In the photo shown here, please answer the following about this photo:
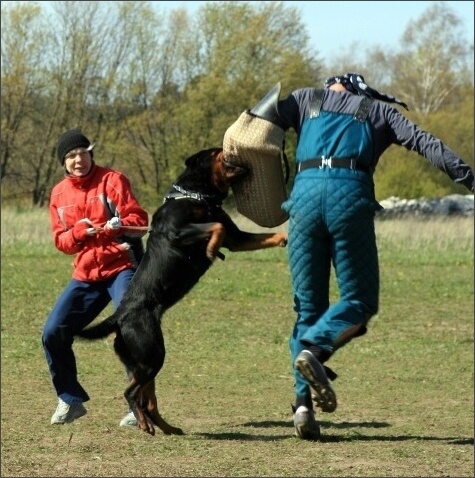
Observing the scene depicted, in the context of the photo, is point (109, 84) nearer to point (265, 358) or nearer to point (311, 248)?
point (265, 358)

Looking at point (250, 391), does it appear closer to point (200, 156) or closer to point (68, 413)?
point (68, 413)

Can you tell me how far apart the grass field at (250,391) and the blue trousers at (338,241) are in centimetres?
76

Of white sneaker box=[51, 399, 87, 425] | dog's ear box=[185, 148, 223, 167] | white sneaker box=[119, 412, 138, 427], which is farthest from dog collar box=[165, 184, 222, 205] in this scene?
white sneaker box=[51, 399, 87, 425]

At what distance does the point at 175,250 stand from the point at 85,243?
120 centimetres

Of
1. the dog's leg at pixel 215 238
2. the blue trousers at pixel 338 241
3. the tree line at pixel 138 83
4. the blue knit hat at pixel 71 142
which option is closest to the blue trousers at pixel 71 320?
the blue knit hat at pixel 71 142

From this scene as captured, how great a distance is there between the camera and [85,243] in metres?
7.10

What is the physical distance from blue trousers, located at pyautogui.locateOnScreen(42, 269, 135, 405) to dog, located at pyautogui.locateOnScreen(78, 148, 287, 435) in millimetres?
686

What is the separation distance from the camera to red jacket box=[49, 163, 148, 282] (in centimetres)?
698

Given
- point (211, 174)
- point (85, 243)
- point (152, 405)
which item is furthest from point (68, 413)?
point (211, 174)

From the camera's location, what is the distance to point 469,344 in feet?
39.5

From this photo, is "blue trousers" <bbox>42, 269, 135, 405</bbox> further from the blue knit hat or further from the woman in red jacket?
the blue knit hat

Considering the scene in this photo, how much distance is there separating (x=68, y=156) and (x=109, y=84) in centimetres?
2758

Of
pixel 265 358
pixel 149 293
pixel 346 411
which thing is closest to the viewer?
pixel 149 293

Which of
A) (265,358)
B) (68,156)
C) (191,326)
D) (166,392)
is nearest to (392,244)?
(191,326)
